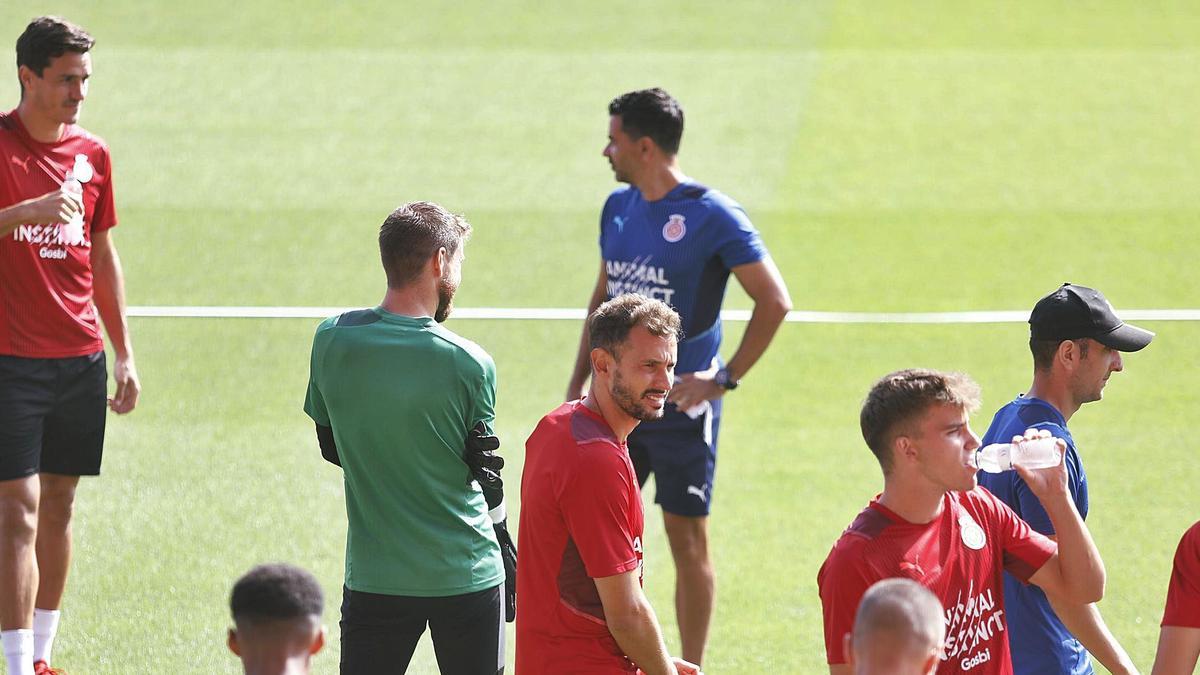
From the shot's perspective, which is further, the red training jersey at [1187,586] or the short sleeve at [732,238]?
the short sleeve at [732,238]

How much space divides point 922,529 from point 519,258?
29.8 feet

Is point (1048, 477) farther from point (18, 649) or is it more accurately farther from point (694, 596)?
point (18, 649)

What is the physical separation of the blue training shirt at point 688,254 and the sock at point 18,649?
9.89ft

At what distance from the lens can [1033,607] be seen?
4.74m

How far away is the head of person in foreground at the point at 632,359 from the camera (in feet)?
14.1

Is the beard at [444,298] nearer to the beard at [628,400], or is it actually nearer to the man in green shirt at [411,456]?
the man in green shirt at [411,456]

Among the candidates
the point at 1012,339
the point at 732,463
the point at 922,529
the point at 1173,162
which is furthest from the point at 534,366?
the point at 1173,162

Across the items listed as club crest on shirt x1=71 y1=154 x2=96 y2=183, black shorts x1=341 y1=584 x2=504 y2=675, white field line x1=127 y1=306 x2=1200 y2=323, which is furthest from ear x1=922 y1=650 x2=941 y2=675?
white field line x1=127 y1=306 x2=1200 y2=323

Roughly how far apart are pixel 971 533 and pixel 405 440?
178 cm

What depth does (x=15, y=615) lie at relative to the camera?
5.81 metres

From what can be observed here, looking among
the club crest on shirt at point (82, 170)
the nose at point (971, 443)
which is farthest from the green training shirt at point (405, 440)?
the club crest on shirt at point (82, 170)

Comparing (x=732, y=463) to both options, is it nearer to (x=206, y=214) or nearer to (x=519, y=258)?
(x=519, y=258)

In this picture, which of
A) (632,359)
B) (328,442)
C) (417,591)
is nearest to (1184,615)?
(632,359)

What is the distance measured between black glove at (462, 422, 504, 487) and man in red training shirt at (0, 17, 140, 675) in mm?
2128
